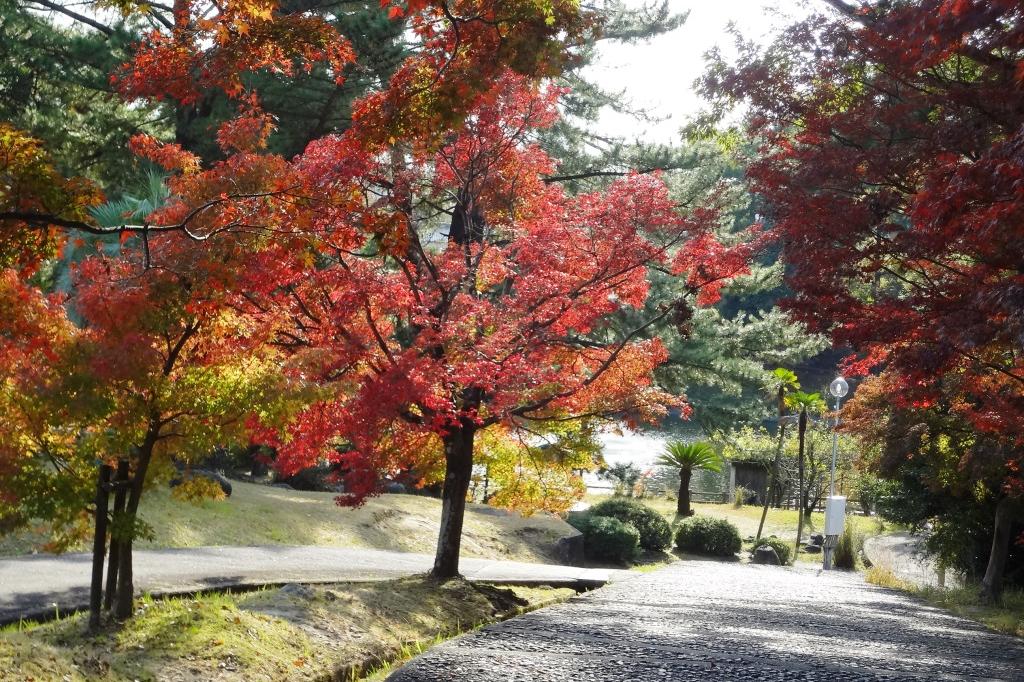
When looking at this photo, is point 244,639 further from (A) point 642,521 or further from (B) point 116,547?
(A) point 642,521

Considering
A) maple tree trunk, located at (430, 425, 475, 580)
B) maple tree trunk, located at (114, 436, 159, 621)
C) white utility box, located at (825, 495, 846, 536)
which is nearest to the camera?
maple tree trunk, located at (114, 436, 159, 621)

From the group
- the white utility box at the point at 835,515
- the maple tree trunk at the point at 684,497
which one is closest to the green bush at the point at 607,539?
the white utility box at the point at 835,515

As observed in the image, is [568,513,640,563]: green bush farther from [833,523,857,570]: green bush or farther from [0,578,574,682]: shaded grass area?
[0,578,574,682]: shaded grass area

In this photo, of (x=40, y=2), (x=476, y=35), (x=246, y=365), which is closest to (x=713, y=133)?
(x=476, y=35)

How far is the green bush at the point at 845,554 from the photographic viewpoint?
2684 cm

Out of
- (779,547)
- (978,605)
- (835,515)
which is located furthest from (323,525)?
(779,547)

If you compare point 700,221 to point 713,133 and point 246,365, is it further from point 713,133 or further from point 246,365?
point 246,365

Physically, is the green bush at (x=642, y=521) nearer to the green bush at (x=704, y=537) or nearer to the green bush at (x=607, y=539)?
the green bush at (x=607, y=539)

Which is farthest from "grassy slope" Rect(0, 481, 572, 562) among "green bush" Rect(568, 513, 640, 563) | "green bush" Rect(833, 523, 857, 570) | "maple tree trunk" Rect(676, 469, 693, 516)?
"maple tree trunk" Rect(676, 469, 693, 516)

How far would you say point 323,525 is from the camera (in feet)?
55.0

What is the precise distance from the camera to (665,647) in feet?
28.6

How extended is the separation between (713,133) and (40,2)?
1461 cm

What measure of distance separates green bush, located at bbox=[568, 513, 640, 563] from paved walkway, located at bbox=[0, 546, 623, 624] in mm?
5264

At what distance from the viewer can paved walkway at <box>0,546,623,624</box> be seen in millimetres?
8695
